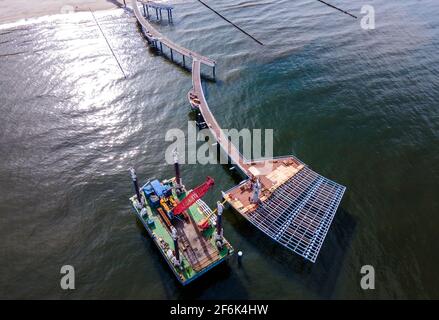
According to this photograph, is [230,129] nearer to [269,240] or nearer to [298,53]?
[269,240]

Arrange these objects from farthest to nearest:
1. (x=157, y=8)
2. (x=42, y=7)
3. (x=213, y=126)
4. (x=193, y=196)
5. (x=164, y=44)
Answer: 1. (x=42, y=7)
2. (x=157, y=8)
3. (x=164, y=44)
4. (x=213, y=126)
5. (x=193, y=196)

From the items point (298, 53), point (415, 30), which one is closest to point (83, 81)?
A: point (298, 53)

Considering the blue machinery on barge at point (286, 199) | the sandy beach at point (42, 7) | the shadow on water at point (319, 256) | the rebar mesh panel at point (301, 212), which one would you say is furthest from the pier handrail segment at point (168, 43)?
the shadow on water at point (319, 256)

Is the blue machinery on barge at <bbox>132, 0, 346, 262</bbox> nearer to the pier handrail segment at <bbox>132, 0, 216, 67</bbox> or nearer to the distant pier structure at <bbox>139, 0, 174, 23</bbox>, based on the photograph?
the pier handrail segment at <bbox>132, 0, 216, 67</bbox>

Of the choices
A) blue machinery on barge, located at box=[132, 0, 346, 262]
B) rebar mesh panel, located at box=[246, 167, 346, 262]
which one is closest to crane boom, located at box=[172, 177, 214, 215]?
blue machinery on barge, located at box=[132, 0, 346, 262]

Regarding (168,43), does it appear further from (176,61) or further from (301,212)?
(301,212)

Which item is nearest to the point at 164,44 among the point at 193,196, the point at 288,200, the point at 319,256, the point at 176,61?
the point at 176,61
